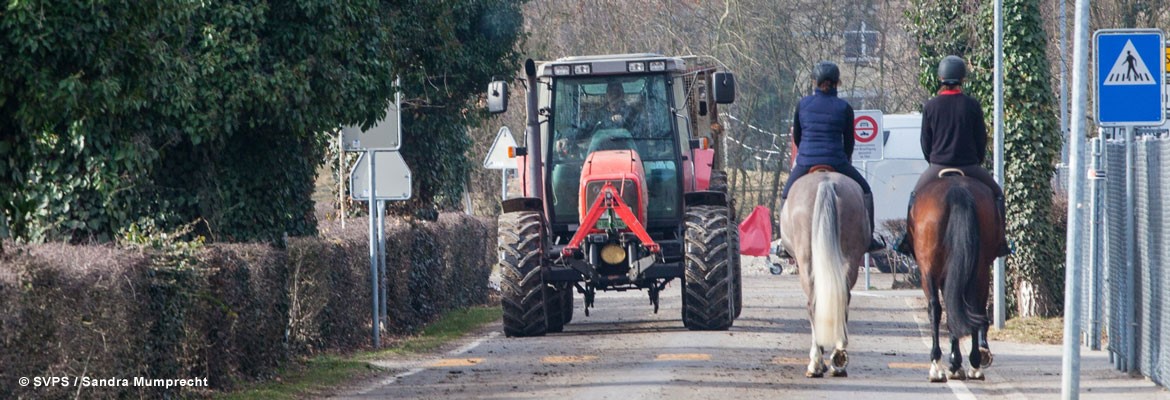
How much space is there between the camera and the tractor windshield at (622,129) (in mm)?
17828

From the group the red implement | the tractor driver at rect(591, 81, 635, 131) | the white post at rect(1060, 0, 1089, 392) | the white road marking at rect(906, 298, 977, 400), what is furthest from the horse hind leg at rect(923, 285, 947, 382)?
the tractor driver at rect(591, 81, 635, 131)

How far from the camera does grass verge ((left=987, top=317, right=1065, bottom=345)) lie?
55.6 ft

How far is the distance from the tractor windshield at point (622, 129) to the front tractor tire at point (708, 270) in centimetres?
76

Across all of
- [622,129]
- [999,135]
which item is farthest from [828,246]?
[999,135]

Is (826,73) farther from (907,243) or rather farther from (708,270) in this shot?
(708,270)

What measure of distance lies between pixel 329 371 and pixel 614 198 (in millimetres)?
4096

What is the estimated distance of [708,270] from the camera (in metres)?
16.7

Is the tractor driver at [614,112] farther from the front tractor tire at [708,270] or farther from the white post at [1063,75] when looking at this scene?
the white post at [1063,75]

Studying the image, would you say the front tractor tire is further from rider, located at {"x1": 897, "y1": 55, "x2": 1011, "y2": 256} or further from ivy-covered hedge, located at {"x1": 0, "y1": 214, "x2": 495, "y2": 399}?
rider, located at {"x1": 897, "y1": 55, "x2": 1011, "y2": 256}

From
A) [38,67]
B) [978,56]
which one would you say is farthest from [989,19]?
[38,67]

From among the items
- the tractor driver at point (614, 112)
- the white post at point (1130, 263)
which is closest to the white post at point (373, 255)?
the tractor driver at point (614, 112)

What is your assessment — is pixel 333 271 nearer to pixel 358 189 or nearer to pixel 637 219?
pixel 358 189

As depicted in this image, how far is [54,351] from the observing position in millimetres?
8984

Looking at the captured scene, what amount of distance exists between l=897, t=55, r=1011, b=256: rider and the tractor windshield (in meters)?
5.81
